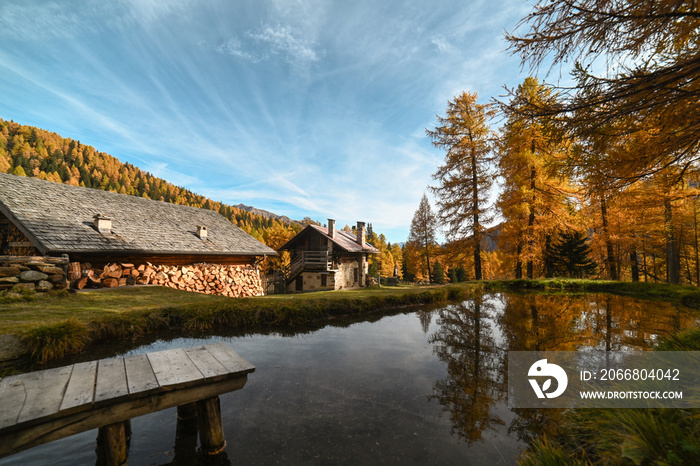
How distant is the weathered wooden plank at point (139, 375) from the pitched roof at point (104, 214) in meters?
11.4

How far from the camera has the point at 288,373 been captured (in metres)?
4.95

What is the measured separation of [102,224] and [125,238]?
112 cm

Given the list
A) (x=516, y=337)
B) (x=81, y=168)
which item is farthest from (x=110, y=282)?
(x=81, y=168)

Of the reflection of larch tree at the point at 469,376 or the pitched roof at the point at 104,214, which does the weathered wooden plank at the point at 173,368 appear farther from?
the pitched roof at the point at 104,214

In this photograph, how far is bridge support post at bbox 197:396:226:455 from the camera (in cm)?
294

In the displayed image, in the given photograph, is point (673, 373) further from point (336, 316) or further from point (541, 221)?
point (541, 221)

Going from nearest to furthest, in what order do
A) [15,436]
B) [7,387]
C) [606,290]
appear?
[15,436] < [7,387] < [606,290]

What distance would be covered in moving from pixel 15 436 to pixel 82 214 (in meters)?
16.4

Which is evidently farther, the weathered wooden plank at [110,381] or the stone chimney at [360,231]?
the stone chimney at [360,231]

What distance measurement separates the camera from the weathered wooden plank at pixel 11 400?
1891mm

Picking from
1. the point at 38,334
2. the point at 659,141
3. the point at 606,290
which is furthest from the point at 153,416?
the point at 606,290

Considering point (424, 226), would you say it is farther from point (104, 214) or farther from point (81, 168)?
point (81, 168)

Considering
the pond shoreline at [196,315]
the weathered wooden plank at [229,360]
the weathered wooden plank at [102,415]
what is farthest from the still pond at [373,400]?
the weathered wooden plank at [229,360]

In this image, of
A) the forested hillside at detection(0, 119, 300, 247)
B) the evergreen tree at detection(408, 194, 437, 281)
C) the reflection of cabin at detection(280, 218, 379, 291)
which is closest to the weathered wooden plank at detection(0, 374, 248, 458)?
the reflection of cabin at detection(280, 218, 379, 291)
